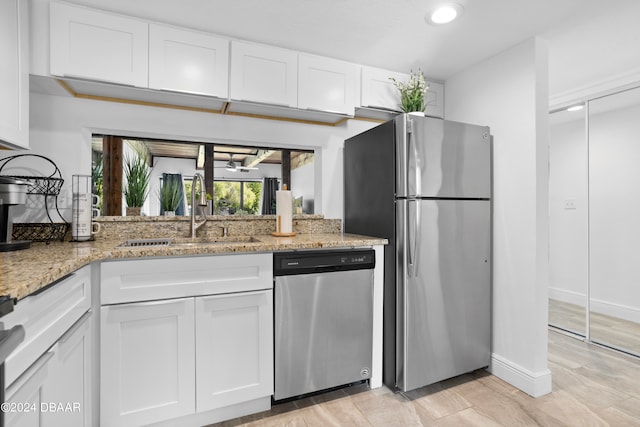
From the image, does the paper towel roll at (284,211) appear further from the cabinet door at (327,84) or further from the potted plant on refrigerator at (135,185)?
the potted plant on refrigerator at (135,185)

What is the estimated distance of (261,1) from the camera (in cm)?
181

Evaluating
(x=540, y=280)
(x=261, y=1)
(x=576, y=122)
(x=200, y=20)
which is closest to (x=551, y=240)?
(x=576, y=122)

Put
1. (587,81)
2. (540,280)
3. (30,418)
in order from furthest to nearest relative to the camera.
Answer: (587,81)
(540,280)
(30,418)

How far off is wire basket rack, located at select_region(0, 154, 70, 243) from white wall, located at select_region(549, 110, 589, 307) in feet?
13.5

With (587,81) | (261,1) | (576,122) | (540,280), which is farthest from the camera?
(576,122)

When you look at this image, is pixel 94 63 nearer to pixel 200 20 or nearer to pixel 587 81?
pixel 200 20

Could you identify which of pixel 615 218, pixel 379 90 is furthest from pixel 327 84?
pixel 615 218

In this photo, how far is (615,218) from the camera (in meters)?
3.05

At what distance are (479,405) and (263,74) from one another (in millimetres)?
2446

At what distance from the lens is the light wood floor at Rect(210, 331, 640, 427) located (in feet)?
5.89

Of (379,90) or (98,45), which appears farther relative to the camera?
(379,90)

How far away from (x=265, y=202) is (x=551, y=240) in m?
4.37

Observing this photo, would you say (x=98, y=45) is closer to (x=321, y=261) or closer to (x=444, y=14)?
(x=321, y=261)

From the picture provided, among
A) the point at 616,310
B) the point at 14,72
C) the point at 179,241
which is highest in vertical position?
the point at 14,72
